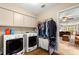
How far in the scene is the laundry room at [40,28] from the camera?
113cm

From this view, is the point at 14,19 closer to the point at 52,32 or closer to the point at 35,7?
the point at 35,7

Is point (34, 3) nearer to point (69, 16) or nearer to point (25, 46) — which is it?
point (69, 16)

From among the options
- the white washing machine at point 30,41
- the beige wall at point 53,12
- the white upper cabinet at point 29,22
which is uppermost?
the beige wall at point 53,12

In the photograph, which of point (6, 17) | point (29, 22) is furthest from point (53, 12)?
point (6, 17)

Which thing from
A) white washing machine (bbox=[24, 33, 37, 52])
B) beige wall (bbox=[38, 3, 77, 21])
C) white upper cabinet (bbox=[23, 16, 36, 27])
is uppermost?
beige wall (bbox=[38, 3, 77, 21])

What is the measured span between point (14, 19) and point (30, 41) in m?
0.43

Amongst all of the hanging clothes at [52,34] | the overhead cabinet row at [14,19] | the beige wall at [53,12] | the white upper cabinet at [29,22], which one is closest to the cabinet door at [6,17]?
the overhead cabinet row at [14,19]

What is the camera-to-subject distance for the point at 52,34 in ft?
4.12

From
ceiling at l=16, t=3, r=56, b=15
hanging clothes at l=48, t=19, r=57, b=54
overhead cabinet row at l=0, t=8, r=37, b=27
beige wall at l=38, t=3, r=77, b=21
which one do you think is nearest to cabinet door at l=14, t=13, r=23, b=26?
overhead cabinet row at l=0, t=8, r=37, b=27

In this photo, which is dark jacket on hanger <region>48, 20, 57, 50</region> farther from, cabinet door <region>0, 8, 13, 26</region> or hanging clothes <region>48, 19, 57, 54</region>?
cabinet door <region>0, 8, 13, 26</region>

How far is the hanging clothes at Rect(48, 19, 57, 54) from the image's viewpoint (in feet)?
4.08

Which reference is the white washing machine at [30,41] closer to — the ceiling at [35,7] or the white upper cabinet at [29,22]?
the white upper cabinet at [29,22]

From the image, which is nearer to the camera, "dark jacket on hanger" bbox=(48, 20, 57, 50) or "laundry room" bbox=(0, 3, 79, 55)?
"laundry room" bbox=(0, 3, 79, 55)
